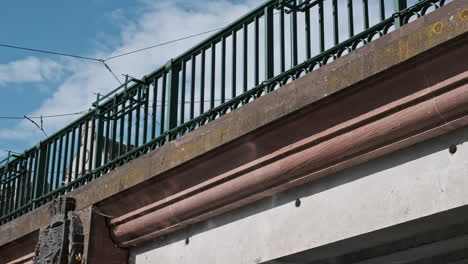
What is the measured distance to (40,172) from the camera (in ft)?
34.5

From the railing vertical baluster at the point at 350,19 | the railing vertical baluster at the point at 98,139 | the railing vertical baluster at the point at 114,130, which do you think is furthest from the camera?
the railing vertical baluster at the point at 98,139

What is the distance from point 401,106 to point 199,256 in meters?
2.61

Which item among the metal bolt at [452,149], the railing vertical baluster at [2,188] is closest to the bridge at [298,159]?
the metal bolt at [452,149]

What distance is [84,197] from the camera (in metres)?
8.78

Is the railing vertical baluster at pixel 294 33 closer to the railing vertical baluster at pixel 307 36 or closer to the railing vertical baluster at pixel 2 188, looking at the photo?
the railing vertical baluster at pixel 307 36

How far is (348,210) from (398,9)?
1435 mm

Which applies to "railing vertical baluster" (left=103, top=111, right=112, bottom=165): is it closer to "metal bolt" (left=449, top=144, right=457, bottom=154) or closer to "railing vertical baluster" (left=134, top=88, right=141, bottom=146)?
"railing vertical baluster" (left=134, top=88, right=141, bottom=146)

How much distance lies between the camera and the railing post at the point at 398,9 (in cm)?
591

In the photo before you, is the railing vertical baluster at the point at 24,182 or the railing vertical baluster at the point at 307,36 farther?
the railing vertical baluster at the point at 24,182

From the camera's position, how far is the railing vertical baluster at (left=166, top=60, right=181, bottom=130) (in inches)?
323

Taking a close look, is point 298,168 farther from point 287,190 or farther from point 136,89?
point 136,89

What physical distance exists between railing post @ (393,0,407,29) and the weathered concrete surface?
2.88 ft

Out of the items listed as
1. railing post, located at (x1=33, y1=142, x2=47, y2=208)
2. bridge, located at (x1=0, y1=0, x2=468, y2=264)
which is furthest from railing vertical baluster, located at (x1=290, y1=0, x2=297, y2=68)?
railing post, located at (x1=33, y1=142, x2=47, y2=208)

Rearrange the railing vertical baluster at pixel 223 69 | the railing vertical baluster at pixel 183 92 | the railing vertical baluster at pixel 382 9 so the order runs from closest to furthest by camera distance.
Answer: the railing vertical baluster at pixel 382 9, the railing vertical baluster at pixel 223 69, the railing vertical baluster at pixel 183 92
